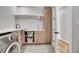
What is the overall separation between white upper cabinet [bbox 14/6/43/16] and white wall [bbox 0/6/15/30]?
65mm

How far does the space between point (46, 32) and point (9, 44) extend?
43cm

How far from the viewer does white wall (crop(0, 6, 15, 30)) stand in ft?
3.51

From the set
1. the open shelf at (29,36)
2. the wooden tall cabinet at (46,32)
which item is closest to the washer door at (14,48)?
the open shelf at (29,36)

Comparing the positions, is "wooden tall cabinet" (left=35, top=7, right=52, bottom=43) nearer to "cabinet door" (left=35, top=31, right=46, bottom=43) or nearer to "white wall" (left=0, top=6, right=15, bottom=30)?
"cabinet door" (left=35, top=31, right=46, bottom=43)

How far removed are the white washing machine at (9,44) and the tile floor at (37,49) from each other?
0.08 meters

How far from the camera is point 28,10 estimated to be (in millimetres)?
1143

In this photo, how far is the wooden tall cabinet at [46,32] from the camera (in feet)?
3.90

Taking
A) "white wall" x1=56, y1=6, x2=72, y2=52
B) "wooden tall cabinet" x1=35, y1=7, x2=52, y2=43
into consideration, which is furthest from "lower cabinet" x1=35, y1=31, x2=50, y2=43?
"white wall" x1=56, y1=6, x2=72, y2=52

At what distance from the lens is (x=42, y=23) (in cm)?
120

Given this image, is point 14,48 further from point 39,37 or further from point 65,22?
point 65,22

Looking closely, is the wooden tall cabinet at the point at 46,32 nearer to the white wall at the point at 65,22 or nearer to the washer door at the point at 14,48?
the white wall at the point at 65,22
